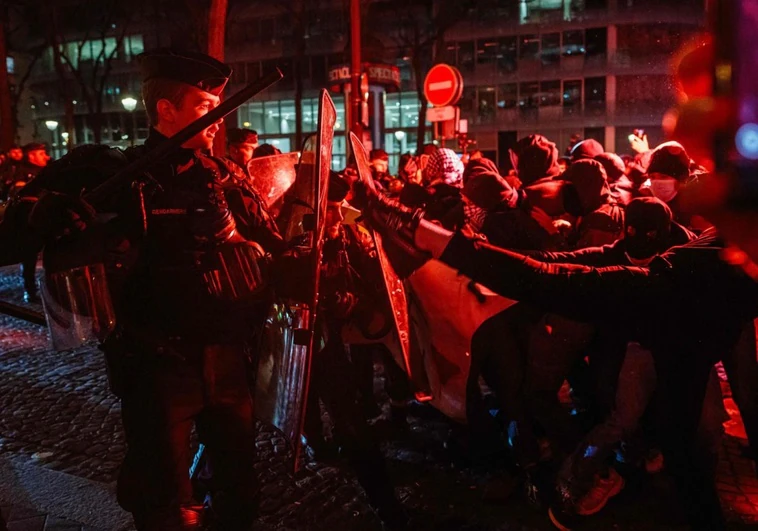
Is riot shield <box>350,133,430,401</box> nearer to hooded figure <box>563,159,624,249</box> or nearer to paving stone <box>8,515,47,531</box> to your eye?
hooded figure <box>563,159,624,249</box>

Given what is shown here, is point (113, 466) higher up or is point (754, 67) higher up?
point (754, 67)

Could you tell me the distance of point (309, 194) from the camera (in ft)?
10.4

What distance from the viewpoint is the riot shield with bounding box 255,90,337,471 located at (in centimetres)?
254

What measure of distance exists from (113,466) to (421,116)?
32.6m

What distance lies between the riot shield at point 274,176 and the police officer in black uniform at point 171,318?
3.75 feet

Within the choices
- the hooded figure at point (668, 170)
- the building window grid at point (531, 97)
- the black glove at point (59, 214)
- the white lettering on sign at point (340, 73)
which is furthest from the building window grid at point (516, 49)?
the black glove at point (59, 214)

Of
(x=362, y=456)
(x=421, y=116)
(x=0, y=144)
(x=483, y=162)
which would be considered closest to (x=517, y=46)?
(x=421, y=116)

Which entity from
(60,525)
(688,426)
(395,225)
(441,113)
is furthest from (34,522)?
(441,113)

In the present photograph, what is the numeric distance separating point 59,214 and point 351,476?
2.66 m

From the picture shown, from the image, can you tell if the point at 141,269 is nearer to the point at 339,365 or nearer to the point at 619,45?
the point at 339,365

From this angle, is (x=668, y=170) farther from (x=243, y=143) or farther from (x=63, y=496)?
(x=63, y=496)

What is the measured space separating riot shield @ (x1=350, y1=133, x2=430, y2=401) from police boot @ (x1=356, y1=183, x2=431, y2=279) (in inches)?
3.6

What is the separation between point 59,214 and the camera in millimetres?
2213

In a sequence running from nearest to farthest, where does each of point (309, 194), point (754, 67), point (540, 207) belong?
point (754, 67) < point (309, 194) < point (540, 207)
